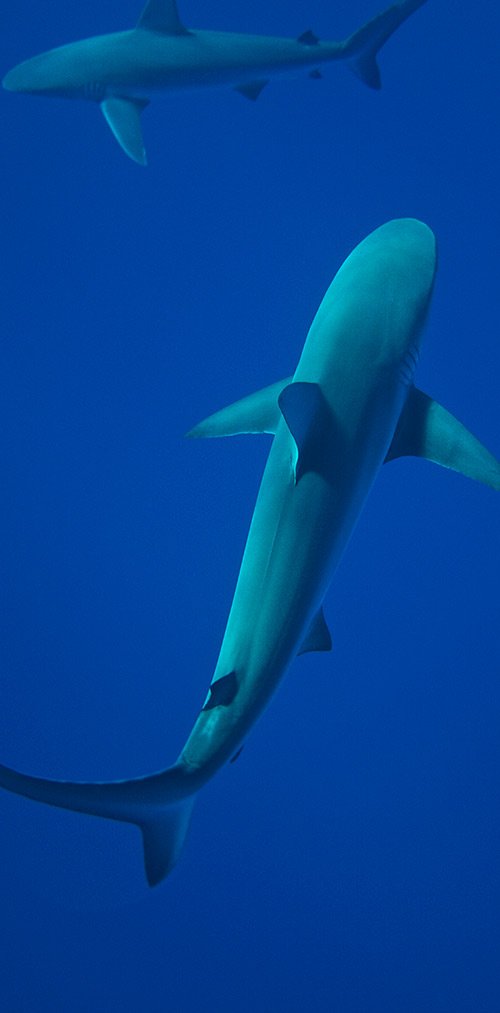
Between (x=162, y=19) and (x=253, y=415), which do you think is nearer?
(x=253, y=415)

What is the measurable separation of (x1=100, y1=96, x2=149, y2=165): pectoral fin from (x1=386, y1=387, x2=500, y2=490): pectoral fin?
8.05 ft

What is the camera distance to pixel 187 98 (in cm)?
485

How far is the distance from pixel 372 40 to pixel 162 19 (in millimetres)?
960

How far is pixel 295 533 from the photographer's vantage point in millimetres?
2066

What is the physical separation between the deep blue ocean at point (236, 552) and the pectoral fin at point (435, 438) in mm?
2279

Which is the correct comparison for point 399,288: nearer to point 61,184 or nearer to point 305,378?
point 305,378

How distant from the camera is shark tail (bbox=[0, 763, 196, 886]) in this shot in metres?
1.93

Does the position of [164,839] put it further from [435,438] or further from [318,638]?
[435,438]

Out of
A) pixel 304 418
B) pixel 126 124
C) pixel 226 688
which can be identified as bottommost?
pixel 226 688

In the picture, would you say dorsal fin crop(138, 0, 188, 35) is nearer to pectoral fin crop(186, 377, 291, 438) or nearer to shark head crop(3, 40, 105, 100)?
shark head crop(3, 40, 105, 100)

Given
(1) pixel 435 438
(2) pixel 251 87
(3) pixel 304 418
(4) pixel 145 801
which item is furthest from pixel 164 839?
(2) pixel 251 87

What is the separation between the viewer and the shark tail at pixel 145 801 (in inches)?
76.0

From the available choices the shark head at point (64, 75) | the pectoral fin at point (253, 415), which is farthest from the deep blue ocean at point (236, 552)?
the pectoral fin at point (253, 415)

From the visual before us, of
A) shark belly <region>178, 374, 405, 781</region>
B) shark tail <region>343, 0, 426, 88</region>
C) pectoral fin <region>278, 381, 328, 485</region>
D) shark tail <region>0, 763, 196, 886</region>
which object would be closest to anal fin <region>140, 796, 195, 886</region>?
shark tail <region>0, 763, 196, 886</region>
